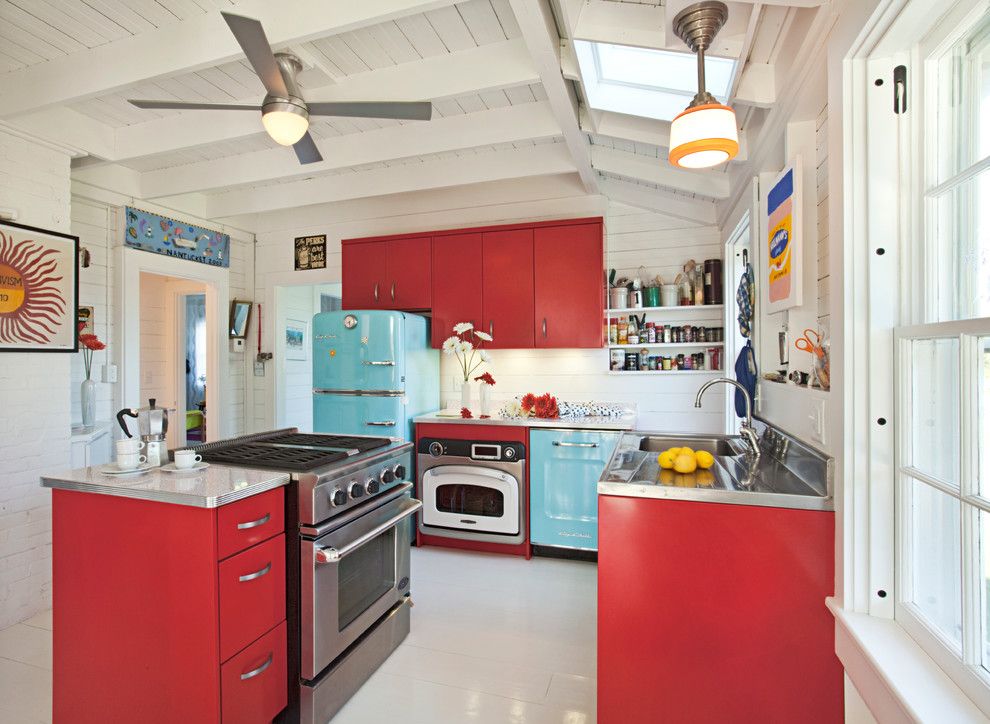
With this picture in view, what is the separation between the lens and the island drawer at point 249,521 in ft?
5.22

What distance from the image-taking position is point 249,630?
1684 millimetres

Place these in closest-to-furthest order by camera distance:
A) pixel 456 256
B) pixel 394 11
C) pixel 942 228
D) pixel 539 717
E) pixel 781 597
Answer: pixel 942 228, pixel 781 597, pixel 394 11, pixel 539 717, pixel 456 256

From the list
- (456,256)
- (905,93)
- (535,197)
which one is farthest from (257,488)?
(535,197)

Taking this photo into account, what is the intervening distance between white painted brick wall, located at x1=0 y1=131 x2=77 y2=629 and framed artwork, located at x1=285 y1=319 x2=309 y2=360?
2.08m

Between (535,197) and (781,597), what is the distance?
129 inches

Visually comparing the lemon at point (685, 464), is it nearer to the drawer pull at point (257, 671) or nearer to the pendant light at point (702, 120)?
the pendant light at point (702, 120)

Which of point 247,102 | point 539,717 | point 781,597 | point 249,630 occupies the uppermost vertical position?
point 247,102

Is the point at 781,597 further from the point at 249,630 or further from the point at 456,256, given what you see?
the point at 456,256

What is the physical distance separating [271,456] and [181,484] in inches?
17.1

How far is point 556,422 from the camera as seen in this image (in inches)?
132

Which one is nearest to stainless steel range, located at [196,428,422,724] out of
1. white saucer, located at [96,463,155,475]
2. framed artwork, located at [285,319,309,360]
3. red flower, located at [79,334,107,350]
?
white saucer, located at [96,463,155,475]

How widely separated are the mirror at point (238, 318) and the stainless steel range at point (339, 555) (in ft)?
8.35

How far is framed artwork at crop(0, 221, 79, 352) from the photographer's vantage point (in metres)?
2.63

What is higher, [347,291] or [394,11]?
[394,11]
